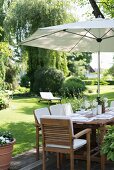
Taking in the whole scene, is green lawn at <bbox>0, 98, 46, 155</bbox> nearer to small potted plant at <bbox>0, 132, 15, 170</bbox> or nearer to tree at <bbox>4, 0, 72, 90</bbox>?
small potted plant at <bbox>0, 132, 15, 170</bbox>

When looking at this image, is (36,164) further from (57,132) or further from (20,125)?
(20,125)

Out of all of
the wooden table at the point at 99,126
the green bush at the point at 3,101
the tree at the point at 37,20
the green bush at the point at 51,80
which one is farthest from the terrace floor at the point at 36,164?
the tree at the point at 37,20

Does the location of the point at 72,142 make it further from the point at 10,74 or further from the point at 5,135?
the point at 10,74

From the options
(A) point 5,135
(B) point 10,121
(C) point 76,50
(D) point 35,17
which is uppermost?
(D) point 35,17

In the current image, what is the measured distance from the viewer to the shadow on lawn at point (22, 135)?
754 centimetres

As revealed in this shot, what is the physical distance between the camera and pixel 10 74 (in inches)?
1040

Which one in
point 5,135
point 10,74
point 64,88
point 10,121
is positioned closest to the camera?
point 5,135

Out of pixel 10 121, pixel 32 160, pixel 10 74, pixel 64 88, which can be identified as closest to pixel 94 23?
pixel 32 160

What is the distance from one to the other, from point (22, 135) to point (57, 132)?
3.87 m

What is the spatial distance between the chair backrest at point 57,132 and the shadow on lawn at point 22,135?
1.84m

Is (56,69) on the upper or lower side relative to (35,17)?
lower

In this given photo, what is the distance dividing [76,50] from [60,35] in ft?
4.24

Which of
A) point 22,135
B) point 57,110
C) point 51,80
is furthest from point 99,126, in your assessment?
point 51,80

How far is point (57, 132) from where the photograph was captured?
17.3ft
